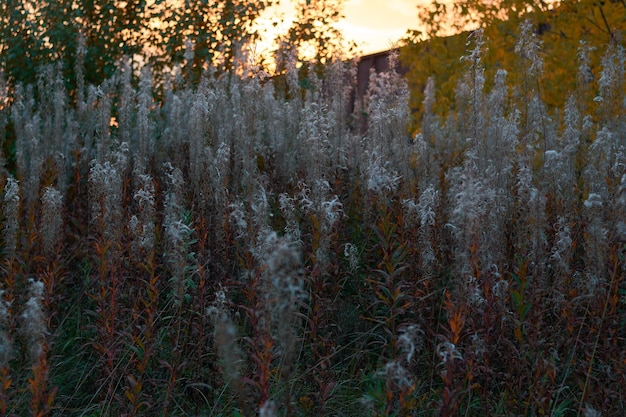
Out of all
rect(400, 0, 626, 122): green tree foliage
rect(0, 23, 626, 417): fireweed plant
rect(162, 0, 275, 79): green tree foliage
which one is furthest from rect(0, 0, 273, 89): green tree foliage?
rect(0, 23, 626, 417): fireweed plant

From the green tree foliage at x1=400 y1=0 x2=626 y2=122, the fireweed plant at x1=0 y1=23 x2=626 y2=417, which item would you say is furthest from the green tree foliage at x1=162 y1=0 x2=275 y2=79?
the fireweed plant at x1=0 y1=23 x2=626 y2=417

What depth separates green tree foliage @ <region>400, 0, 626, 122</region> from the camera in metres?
11.4

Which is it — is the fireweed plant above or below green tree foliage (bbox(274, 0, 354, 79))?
below

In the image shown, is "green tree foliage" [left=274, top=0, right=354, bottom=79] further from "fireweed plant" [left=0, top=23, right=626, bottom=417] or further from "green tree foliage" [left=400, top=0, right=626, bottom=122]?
"fireweed plant" [left=0, top=23, right=626, bottom=417]

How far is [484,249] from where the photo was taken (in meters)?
4.50

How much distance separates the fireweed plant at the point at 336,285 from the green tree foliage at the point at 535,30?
14.2ft

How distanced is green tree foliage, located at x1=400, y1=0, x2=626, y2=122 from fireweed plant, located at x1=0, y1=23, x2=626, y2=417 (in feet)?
14.2

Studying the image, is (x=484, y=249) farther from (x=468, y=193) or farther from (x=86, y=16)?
(x=86, y=16)

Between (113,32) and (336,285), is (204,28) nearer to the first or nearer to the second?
(113,32)

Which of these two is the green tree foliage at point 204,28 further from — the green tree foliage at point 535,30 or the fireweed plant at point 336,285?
the fireweed plant at point 336,285

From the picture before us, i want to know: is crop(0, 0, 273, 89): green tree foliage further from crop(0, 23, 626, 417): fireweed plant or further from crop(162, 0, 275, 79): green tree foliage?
crop(0, 23, 626, 417): fireweed plant

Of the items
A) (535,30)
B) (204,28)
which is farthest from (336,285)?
(204,28)

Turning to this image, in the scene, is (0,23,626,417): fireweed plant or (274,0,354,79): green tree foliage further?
(274,0,354,79): green tree foliage

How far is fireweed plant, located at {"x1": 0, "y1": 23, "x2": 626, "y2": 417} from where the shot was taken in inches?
161
